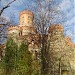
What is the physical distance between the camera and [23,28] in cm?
6644

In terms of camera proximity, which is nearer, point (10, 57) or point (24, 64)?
point (24, 64)

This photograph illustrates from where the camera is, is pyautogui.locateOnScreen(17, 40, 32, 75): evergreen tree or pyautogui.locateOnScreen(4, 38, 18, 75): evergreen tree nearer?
pyautogui.locateOnScreen(17, 40, 32, 75): evergreen tree

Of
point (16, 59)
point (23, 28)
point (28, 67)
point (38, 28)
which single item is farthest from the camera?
point (23, 28)

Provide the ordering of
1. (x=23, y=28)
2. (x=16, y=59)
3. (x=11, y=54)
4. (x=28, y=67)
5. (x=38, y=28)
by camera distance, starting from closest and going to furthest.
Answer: (x=38, y=28)
(x=28, y=67)
(x=16, y=59)
(x=11, y=54)
(x=23, y=28)

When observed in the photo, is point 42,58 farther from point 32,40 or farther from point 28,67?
point 28,67

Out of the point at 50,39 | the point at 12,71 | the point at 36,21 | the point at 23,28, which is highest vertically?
the point at 23,28

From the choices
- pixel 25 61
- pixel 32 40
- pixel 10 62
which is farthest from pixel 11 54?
pixel 32 40

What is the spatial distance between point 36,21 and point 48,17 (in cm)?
100

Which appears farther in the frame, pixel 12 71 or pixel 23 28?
pixel 23 28

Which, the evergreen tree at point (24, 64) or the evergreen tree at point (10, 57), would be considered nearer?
the evergreen tree at point (24, 64)

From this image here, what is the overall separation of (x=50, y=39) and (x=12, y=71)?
76.7 ft

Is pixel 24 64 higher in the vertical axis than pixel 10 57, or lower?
lower

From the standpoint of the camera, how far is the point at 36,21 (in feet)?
70.0

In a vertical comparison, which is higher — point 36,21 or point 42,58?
point 36,21
